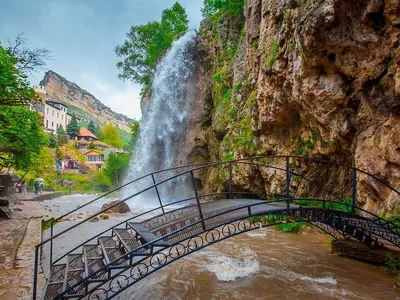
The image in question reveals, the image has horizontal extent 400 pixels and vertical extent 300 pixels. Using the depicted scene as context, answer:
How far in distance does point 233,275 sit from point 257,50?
1107 centimetres

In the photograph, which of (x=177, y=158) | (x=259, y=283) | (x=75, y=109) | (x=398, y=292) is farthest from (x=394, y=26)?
(x=75, y=109)

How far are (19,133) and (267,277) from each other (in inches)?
502

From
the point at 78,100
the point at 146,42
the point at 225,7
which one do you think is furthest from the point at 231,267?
the point at 78,100

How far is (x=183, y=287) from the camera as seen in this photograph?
5477 mm

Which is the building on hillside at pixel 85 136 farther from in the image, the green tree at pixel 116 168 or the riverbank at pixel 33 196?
the riverbank at pixel 33 196

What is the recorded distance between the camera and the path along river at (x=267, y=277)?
5.14 m

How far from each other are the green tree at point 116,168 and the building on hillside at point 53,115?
99.1 feet

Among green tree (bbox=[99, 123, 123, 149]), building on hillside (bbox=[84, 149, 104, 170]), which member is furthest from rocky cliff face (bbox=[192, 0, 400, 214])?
green tree (bbox=[99, 123, 123, 149])

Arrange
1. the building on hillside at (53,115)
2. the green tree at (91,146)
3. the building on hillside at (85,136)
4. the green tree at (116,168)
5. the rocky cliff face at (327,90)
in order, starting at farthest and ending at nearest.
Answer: the building on hillside at (85,136) < the building on hillside at (53,115) < the green tree at (91,146) < the green tree at (116,168) < the rocky cliff face at (327,90)

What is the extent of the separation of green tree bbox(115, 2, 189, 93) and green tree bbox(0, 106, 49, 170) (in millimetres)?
16268

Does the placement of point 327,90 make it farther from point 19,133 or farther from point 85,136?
point 85,136

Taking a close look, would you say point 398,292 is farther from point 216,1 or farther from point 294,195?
point 216,1

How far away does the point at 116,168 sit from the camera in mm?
42594

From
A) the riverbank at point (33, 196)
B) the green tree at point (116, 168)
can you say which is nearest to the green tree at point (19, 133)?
the riverbank at point (33, 196)
